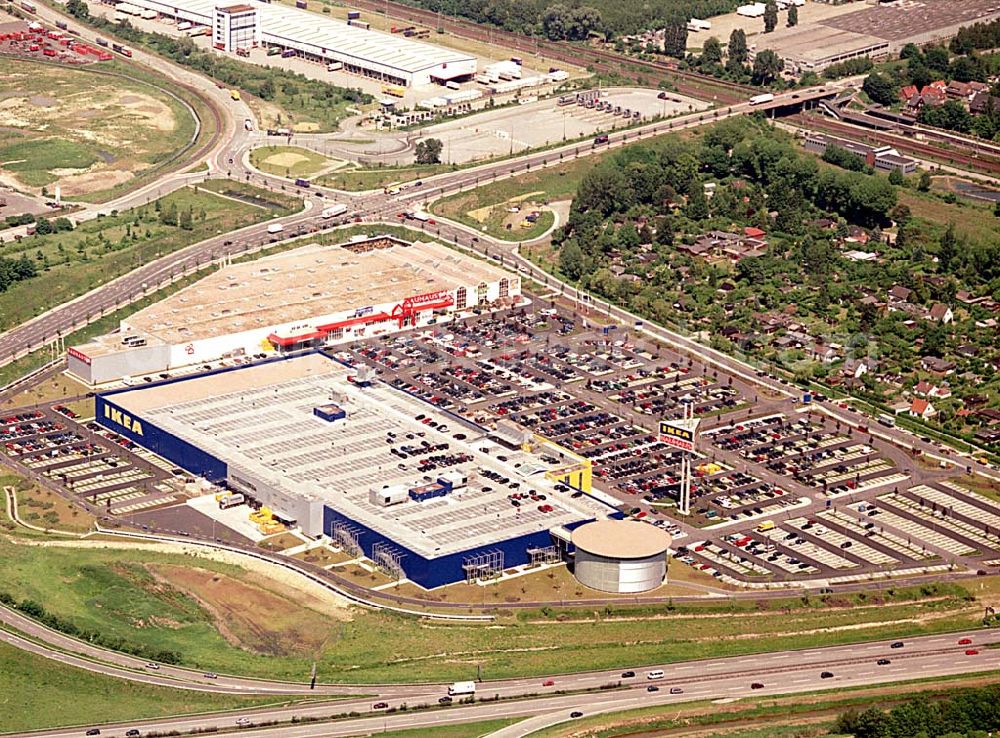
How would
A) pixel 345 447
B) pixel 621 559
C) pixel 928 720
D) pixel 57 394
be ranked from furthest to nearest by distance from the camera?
pixel 57 394
pixel 345 447
pixel 621 559
pixel 928 720

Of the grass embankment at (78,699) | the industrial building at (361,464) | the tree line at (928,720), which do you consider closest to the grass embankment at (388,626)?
the grass embankment at (78,699)

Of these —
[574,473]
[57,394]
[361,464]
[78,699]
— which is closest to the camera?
[78,699]

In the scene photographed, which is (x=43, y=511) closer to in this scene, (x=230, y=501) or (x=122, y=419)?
(x=230, y=501)

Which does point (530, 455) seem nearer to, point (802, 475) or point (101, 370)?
point (802, 475)

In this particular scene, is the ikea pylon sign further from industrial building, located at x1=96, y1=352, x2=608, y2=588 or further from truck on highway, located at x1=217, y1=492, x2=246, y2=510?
truck on highway, located at x1=217, y1=492, x2=246, y2=510

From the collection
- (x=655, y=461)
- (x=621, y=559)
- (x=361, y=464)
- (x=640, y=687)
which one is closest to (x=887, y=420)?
(x=655, y=461)

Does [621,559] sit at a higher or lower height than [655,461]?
higher
